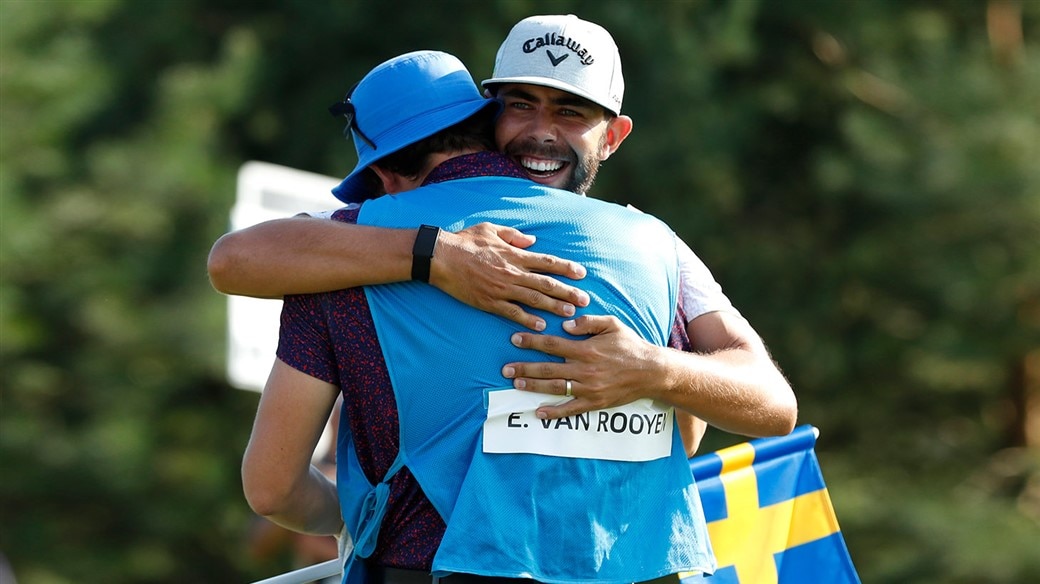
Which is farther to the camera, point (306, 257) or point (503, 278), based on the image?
point (306, 257)

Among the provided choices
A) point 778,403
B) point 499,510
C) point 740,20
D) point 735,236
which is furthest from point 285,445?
point 735,236

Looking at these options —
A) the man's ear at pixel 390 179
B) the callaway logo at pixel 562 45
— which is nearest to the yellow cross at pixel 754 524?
the callaway logo at pixel 562 45

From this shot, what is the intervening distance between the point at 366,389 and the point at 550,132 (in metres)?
0.72

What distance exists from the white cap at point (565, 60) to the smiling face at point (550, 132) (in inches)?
1.7

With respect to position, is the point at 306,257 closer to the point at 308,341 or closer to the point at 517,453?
the point at 308,341

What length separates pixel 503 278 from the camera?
7.59 ft

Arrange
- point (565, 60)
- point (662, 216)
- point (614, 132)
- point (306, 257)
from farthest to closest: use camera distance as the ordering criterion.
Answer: point (662, 216)
point (614, 132)
point (565, 60)
point (306, 257)

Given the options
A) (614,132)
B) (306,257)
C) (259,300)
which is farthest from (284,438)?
(259,300)

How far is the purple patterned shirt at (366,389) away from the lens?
2357mm

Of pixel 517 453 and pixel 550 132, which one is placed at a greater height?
pixel 550 132

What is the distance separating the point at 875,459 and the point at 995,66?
246cm

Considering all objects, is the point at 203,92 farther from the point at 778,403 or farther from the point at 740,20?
the point at 778,403

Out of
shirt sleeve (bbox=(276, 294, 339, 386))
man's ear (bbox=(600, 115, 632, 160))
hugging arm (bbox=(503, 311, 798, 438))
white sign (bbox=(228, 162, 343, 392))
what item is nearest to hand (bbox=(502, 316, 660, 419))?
hugging arm (bbox=(503, 311, 798, 438))

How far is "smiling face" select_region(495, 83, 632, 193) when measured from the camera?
285 centimetres
